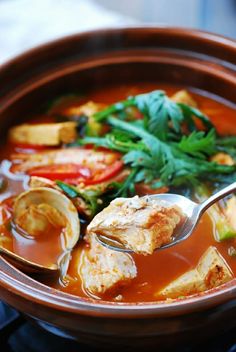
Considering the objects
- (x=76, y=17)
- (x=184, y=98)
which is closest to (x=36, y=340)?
(x=184, y=98)

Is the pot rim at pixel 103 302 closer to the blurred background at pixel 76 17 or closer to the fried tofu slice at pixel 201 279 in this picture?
the fried tofu slice at pixel 201 279

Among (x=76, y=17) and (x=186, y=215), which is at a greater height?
(x=76, y=17)

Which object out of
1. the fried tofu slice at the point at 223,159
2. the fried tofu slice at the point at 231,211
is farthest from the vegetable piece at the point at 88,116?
the fried tofu slice at the point at 231,211

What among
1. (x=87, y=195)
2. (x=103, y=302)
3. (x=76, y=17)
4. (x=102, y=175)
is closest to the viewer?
(x=103, y=302)

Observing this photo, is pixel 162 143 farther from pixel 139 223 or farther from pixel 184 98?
pixel 139 223

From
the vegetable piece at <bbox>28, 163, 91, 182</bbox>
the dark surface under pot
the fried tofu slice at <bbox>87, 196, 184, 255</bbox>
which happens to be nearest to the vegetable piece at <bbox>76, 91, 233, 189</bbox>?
the vegetable piece at <bbox>28, 163, 91, 182</bbox>

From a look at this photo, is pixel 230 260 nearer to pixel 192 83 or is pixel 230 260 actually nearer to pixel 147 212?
pixel 147 212
